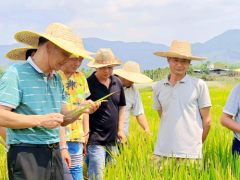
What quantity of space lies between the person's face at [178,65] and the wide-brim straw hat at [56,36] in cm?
111

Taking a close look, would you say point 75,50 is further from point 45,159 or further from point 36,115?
point 45,159

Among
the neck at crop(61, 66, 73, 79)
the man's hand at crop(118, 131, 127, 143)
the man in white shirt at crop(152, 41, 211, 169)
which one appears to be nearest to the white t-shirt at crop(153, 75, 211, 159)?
the man in white shirt at crop(152, 41, 211, 169)

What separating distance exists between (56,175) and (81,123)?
0.89m

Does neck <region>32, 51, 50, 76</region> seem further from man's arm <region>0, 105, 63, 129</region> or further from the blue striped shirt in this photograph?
man's arm <region>0, 105, 63, 129</region>

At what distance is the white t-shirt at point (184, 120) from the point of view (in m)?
2.91

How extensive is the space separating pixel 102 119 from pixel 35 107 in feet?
4.91

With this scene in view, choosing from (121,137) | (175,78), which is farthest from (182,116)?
(121,137)

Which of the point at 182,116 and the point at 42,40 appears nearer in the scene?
the point at 42,40

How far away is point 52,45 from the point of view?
2.03 m

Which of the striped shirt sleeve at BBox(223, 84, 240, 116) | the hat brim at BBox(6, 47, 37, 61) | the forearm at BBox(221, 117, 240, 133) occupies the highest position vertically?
the hat brim at BBox(6, 47, 37, 61)

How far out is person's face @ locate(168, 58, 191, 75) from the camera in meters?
3.01

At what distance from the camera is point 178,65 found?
3.05 metres

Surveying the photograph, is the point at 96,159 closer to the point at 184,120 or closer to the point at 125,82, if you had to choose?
the point at 184,120

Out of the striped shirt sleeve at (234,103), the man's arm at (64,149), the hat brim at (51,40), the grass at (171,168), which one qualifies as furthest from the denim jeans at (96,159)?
the hat brim at (51,40)
